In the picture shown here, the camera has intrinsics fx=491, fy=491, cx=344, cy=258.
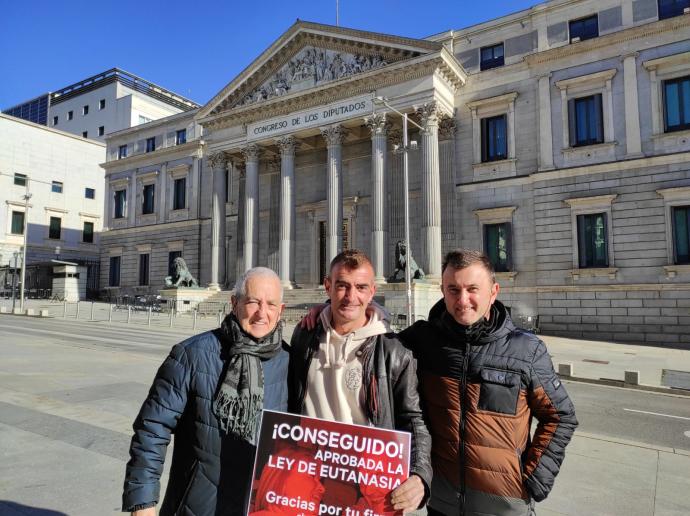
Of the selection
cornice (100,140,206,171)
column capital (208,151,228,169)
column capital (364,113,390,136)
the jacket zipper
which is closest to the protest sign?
the jacket zipper

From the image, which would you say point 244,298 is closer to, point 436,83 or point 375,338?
point 375,338

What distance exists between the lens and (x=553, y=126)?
26.6 meters

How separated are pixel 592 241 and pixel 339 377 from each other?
26.0 m

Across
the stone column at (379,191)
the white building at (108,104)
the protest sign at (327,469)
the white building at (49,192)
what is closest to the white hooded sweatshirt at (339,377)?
the protest sign at (327,469)

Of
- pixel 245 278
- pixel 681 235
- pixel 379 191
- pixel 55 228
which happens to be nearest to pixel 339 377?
pixel 245 278

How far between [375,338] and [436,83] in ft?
88.7

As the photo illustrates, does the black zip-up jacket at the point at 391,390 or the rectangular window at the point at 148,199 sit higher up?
the rectangular window at the point at 148,199

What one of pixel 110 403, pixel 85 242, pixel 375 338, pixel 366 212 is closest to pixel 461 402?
pixel 375 338

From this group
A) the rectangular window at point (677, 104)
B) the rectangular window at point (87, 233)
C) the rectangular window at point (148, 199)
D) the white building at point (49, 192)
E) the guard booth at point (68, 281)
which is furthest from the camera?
the rectangular window at point (87, 233)

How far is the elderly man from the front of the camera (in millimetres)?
2445

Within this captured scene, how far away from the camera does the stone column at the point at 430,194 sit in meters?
26.5

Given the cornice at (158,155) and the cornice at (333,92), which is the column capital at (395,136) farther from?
the cornice at (158,155)

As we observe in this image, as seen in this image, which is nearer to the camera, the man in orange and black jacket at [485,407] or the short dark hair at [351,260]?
the man in orange and black jacket at [485,407]

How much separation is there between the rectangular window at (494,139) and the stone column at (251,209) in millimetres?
15422
